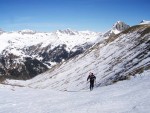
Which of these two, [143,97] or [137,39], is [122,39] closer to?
[137,39]

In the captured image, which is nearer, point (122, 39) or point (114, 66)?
point (114, 66)

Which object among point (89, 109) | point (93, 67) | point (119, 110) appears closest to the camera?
point (119, 110)

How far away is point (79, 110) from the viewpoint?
77.6ft

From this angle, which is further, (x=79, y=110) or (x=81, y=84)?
(x=81, y=84)

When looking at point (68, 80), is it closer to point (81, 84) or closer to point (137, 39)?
point (81, 84)

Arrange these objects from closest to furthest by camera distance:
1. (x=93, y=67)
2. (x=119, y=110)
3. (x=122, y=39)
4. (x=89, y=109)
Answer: (x=119, y=110) → (x=89, y=109) → (x=93, y=67) → (x=122, y=39)

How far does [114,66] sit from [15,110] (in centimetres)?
7448

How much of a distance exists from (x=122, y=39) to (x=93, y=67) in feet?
94.9

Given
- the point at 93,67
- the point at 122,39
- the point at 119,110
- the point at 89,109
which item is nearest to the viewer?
the point at 119,110

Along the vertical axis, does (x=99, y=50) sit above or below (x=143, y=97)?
above

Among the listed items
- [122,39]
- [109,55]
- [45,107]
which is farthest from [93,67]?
[45,107]

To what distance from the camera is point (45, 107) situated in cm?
2719

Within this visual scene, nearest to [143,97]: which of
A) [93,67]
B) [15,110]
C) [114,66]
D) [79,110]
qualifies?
[79,110]

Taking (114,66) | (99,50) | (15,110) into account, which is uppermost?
(99,50)
